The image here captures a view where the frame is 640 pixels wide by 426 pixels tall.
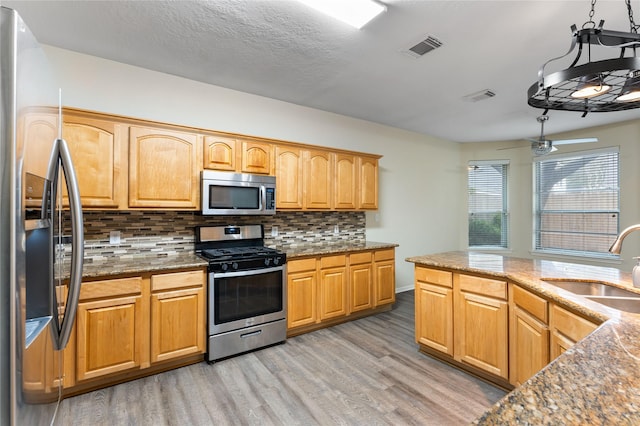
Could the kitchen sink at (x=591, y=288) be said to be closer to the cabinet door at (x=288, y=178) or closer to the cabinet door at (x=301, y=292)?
the cabinet door at (x=301, y=292)

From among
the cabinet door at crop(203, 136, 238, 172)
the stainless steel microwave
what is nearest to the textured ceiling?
the cabinet door at crop(203, 136, 238, 172)

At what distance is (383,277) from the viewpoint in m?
4.01

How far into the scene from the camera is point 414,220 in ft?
17.5

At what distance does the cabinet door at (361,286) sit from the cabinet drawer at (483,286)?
4.61 ft

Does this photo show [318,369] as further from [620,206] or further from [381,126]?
[620,206]

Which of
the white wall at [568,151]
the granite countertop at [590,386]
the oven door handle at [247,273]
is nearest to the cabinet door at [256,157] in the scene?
the oven door handle at [247,273]

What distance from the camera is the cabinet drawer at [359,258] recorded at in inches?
146

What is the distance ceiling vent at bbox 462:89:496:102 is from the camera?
11.3ft

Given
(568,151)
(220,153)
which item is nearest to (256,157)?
(220,153)

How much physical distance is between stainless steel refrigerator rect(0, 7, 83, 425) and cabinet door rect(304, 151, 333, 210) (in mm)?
2655

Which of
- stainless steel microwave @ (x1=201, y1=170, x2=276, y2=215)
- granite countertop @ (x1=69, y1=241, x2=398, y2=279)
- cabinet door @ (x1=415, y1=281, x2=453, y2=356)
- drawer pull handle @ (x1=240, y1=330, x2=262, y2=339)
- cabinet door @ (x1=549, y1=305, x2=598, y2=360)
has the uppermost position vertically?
stainless steel microwave @ (x1=201, y1=170, x2=276, y2=215)

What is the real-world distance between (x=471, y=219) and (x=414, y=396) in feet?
15.3

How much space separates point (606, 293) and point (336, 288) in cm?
235

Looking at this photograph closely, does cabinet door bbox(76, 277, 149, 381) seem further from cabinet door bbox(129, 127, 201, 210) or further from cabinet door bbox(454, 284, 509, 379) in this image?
cabinet door bbox(454, 284, 509, 379)
